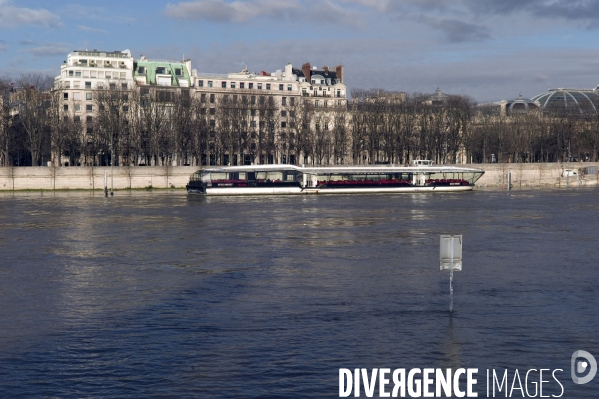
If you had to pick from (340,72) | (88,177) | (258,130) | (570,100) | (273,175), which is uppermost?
(340,72)

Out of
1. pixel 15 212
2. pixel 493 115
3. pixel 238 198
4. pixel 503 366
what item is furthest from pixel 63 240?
pixel 493 115

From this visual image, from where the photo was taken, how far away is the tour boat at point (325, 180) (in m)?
91.2

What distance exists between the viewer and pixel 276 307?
24.2 metres

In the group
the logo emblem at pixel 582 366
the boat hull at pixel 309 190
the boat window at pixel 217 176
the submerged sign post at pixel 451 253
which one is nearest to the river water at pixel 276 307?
the logo emblem at pixel 582 366

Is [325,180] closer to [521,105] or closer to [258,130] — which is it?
[258,130]

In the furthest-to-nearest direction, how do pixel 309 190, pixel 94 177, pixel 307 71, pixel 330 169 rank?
pixel 307 71, pixel 94 177, pixel 330 169, pixel 309 190

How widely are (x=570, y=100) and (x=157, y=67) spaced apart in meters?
76.1

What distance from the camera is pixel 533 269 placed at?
31.3 m

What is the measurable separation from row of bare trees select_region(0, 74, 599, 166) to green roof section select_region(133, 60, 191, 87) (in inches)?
149

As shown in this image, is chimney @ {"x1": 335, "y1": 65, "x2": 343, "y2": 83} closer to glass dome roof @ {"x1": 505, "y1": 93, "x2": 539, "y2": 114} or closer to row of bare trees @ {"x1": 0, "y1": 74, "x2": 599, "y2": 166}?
row of bare trees @ {"x1": 0, "y1": 74, "x2": 599, "y2": 166}

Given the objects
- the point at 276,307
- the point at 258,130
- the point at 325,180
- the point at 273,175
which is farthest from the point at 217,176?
the point at 276,307

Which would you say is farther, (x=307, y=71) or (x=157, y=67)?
(x=307, y=71)

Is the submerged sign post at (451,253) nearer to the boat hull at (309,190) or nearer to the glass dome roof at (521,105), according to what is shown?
the boat hull at (309,190)

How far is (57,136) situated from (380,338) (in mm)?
90850
